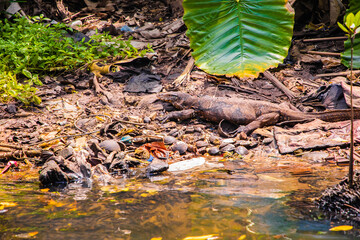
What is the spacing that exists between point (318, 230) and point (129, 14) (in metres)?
10.7

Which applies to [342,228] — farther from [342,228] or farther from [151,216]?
[151,216]

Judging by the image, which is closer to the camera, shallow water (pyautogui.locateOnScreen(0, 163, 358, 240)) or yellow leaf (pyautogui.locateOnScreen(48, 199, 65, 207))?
shallow water (pyautogui.locateOnScreen(0, 163, 358, 240))

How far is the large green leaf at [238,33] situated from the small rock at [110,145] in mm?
2313

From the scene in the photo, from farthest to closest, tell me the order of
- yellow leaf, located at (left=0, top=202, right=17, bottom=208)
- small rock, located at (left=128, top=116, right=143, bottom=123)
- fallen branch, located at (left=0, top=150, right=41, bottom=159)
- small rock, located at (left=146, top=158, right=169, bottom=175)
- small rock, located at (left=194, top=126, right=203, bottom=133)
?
1. small rock, located at (left=128, top=116, right=143, bottom=123)
2. small rock, located at (left=194, top=126, right=203, bottom=133)
3. fallen branch, located at (left=0, top=150, right=41, bottom=159)
4. small rock, located at (left=146, top=158, right=169, bottom=175)
5. yellow leaf, located at (left=0, top=202, right=17, bottom=208)

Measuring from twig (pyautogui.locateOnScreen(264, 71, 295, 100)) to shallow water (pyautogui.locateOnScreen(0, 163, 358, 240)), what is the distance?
10.7 ft

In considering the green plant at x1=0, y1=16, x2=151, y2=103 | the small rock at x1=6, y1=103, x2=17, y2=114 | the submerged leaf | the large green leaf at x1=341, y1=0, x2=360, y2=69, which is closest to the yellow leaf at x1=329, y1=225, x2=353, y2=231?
the submerged leaf

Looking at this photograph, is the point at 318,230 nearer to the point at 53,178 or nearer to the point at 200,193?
the point at 200,193

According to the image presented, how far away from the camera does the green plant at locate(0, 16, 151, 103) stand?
6.20 m

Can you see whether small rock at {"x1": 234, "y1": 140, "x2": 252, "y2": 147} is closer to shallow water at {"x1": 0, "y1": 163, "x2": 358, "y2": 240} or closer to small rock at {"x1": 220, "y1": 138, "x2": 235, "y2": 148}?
small rock at {"x1": 220, "y1": 138, "x2": 235, "y2": 148}

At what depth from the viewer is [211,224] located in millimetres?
2045

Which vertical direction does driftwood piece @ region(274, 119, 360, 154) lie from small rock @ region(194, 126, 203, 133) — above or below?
below

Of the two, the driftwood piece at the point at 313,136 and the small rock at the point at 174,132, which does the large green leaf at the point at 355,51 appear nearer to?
the driftwood piece at the point at 313,136

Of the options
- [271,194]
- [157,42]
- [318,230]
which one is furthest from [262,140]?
[157,42]

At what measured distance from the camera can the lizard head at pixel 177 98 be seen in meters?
6.03
